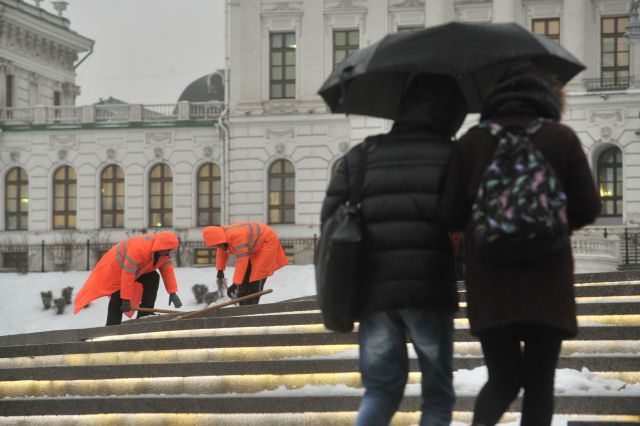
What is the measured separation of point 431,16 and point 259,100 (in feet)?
20.1

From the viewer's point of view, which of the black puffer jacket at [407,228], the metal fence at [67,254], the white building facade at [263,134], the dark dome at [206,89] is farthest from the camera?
the dark dome at [206,89]

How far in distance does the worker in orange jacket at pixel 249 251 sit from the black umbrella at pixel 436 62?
7.94 m

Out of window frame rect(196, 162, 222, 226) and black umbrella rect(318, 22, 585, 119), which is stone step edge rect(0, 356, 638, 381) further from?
window frame rect(196, 162, 222, 226)

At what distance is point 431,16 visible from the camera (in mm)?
37344

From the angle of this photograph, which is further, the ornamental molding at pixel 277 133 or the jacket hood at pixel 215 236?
the ornamental molding at pixel 277 133

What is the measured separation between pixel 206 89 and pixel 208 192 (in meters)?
12.8

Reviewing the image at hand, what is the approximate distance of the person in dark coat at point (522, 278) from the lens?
4949 millimetres

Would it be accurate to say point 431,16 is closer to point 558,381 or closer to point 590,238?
point 590,238

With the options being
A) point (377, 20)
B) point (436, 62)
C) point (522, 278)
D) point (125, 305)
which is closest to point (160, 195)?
point (377, 20)

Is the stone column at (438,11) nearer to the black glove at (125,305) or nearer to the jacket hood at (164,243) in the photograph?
the jacket hood at (164,243)

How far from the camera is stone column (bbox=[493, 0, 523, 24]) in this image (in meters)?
36.5

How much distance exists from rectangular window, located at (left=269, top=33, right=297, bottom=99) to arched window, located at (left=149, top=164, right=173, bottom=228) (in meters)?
5.18

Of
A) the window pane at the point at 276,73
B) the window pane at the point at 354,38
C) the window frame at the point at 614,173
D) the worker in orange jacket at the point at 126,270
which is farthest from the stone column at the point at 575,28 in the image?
the worker in orange jacket at the point at 126,270

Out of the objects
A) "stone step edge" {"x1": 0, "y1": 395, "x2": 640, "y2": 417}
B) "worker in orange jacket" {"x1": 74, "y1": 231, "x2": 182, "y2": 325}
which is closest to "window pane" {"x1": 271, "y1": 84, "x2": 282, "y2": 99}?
"worker in orange jacket" {"x1": 74, "y1": 231, "x2": 182, "y2": 325}
